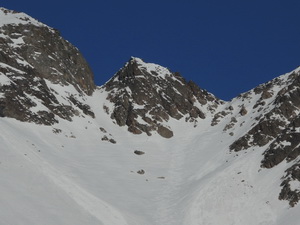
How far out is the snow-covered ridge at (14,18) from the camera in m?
83.4

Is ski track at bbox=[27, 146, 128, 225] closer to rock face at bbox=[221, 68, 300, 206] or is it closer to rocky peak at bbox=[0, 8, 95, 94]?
rock face at bbox=[221, 68, 300, 206]

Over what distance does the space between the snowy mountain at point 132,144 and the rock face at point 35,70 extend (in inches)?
9.2

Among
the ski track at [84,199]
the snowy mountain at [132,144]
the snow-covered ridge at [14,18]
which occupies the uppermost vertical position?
the snow-covered ridge at [14,18]

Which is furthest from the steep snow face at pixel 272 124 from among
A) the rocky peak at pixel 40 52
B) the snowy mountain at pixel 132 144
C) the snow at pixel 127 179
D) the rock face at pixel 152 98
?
the rocky peak at pixel 40 52

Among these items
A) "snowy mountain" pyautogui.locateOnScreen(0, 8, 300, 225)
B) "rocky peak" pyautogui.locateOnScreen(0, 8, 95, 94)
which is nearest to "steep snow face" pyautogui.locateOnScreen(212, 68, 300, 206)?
"snowy mountain" pyautogui.locateOnScreen(0, 8, 300, 225)

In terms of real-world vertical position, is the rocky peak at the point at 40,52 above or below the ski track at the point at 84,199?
above

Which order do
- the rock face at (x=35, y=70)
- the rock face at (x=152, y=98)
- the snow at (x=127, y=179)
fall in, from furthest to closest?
1. the rock face at (x=152, y=98)
2. the rock face at (x=35, y=70)
3. the snow at (x=127, y=179)

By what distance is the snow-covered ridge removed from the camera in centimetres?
8343

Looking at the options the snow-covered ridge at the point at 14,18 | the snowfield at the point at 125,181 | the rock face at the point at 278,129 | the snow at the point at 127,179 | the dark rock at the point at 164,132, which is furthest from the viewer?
the snow-covered ridge at the point at 14,18

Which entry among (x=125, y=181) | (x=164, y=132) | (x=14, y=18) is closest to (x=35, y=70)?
(x=14, y=18)

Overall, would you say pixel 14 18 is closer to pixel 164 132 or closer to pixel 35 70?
pixel 35 70

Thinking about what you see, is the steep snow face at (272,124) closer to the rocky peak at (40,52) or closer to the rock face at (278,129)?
the rock face at (278,129)

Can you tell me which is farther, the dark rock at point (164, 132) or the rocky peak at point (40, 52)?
the dark rock at point (164, 132)

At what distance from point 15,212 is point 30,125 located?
30.7 metres
